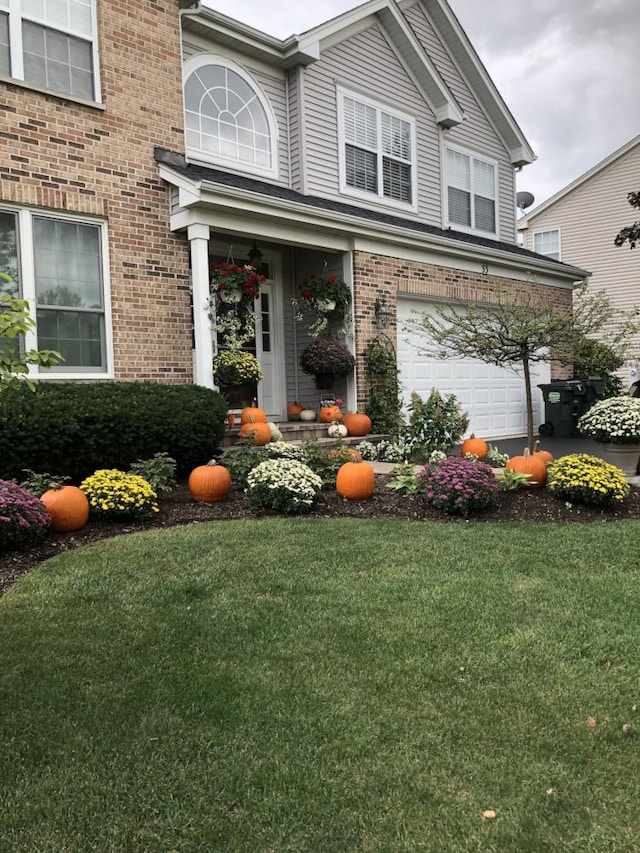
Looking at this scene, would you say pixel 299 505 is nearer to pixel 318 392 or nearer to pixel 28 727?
pixel 28 727

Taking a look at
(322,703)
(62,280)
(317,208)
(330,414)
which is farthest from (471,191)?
(322,703)

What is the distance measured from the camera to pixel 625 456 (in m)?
7.71

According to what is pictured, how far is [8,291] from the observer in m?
7.28

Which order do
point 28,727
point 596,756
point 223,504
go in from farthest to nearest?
point 223,504 < point 28,727 < point 596,756

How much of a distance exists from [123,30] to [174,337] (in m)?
3.78

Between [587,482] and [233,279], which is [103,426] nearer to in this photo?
[233,279]

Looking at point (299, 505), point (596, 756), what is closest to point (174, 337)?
point (299, 505)

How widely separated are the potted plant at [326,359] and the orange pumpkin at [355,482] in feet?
11.4

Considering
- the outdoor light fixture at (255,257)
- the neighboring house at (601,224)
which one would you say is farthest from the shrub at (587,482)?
the neighboring house at (601,224)

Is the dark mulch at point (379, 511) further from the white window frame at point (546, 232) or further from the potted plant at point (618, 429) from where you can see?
the white window frame at point (546, 232)

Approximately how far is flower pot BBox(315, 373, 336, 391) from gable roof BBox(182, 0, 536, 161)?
5.06m

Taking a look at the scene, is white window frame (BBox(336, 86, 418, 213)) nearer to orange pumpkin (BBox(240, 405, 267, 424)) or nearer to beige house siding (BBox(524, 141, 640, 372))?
orange pumpkin (BBox(240, 405, 267, 424))

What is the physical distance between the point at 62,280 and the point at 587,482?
6.07 meters

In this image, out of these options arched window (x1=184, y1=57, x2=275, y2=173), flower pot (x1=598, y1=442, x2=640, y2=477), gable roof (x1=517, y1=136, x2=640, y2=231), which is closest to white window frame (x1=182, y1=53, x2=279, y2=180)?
arched window (x1=184, y1=57, x2=275, y2=173)
